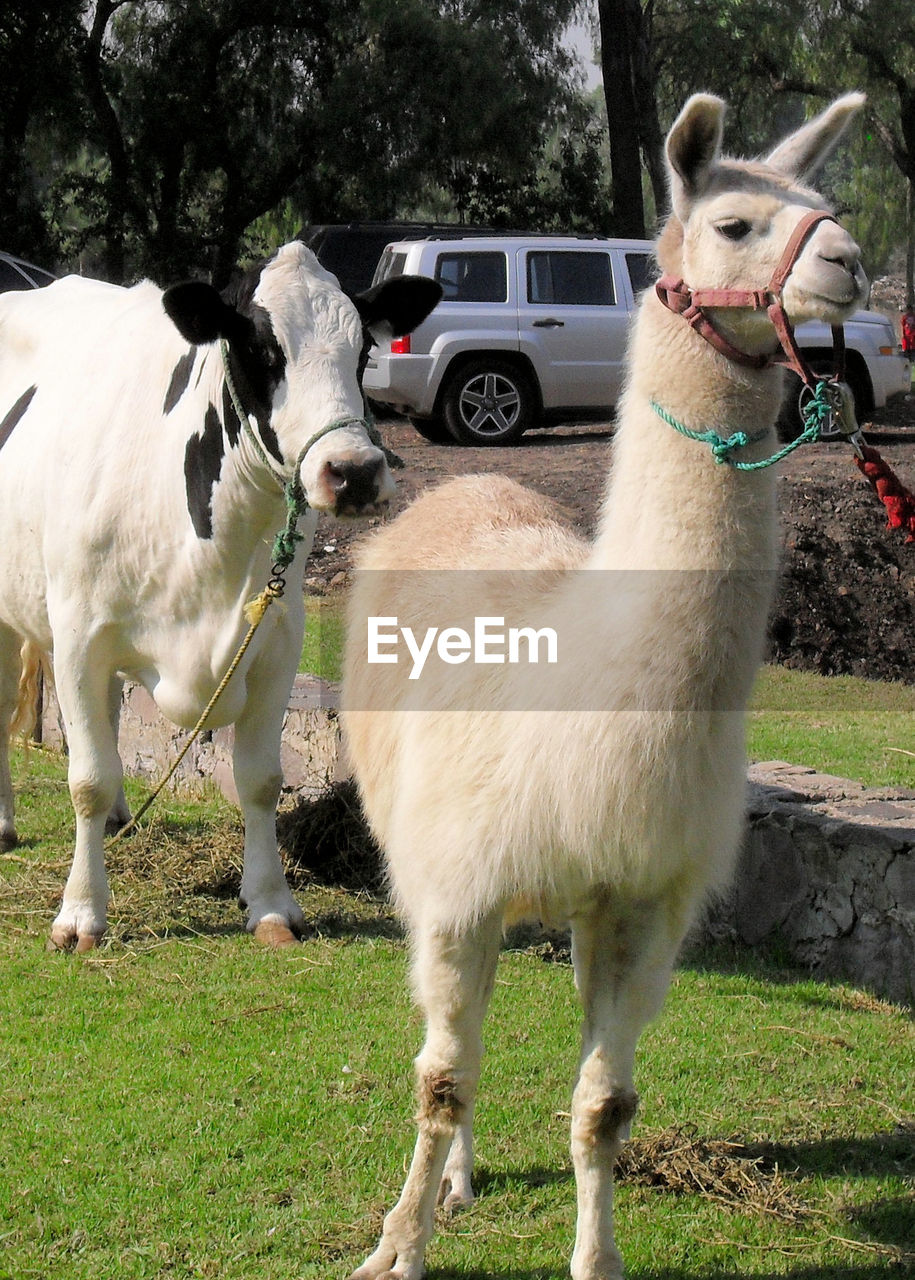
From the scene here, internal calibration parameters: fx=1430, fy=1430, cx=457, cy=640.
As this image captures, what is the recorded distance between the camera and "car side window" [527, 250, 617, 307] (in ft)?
54.5

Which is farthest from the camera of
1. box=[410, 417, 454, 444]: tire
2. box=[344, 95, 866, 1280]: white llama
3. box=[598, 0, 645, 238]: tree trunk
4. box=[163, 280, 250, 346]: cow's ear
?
box=[598, 0, 645, 238]: tree trunk

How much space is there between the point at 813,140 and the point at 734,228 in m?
0.45

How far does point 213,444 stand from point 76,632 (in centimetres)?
99

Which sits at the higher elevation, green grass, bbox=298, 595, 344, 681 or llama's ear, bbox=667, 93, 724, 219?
llama's ear, bbox=667, 93, 724, 219

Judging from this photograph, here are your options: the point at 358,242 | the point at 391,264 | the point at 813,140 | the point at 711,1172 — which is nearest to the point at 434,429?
the point at 391,264

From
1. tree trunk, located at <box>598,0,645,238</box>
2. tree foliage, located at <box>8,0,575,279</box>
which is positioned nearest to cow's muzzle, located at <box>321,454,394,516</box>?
tree trunk, located at <box>598,0,645,238</box>

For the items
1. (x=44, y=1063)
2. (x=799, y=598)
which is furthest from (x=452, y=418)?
(x=44, y=1063)

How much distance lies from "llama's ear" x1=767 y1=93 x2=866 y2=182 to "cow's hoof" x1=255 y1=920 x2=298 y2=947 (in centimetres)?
375

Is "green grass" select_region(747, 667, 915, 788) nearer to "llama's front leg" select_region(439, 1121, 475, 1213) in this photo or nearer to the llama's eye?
"llama's front leg" select_region(439, 1121, 475, 1213)

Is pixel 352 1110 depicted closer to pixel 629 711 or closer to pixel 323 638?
pixel 629 711

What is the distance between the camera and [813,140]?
3221 mm

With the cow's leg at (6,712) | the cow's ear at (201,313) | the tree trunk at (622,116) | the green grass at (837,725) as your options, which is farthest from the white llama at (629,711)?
the tree trunk at (622,116)

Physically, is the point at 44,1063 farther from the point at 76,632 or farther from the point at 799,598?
the point at 799,598

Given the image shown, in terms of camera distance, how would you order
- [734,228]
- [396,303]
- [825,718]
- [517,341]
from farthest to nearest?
[517,341], [825,718], [396,303], [734,228]
